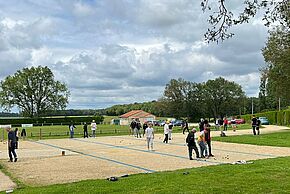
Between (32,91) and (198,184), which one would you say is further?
(32,91)

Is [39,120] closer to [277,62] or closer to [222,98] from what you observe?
[222,98]

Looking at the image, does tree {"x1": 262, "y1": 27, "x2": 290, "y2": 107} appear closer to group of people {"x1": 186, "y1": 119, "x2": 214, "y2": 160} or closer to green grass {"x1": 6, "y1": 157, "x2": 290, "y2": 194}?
group of people {"x1": 186, "y1": 119, "x2": 214, "y2": 160}

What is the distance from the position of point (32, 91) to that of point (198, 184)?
8404cm

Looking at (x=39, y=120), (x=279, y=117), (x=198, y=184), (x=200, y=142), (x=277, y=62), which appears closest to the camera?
(x=198, y=184)

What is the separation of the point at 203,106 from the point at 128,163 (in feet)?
280

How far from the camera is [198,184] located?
31.7 feet

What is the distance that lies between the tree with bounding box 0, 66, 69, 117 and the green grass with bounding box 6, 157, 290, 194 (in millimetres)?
81697

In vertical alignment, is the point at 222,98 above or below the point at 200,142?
above

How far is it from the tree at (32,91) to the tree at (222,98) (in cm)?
3580

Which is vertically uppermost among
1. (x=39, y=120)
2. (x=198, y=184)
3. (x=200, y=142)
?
(x=39, y=120)

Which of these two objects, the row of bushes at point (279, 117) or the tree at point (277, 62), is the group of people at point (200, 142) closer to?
the tree at point (277, 62)

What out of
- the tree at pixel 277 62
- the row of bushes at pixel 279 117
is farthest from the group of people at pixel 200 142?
the row of bushes at pixel 279 117

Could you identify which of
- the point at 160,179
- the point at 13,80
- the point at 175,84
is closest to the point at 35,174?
the point at 160,179

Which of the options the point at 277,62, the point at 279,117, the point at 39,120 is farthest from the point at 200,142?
the point at 39,120
